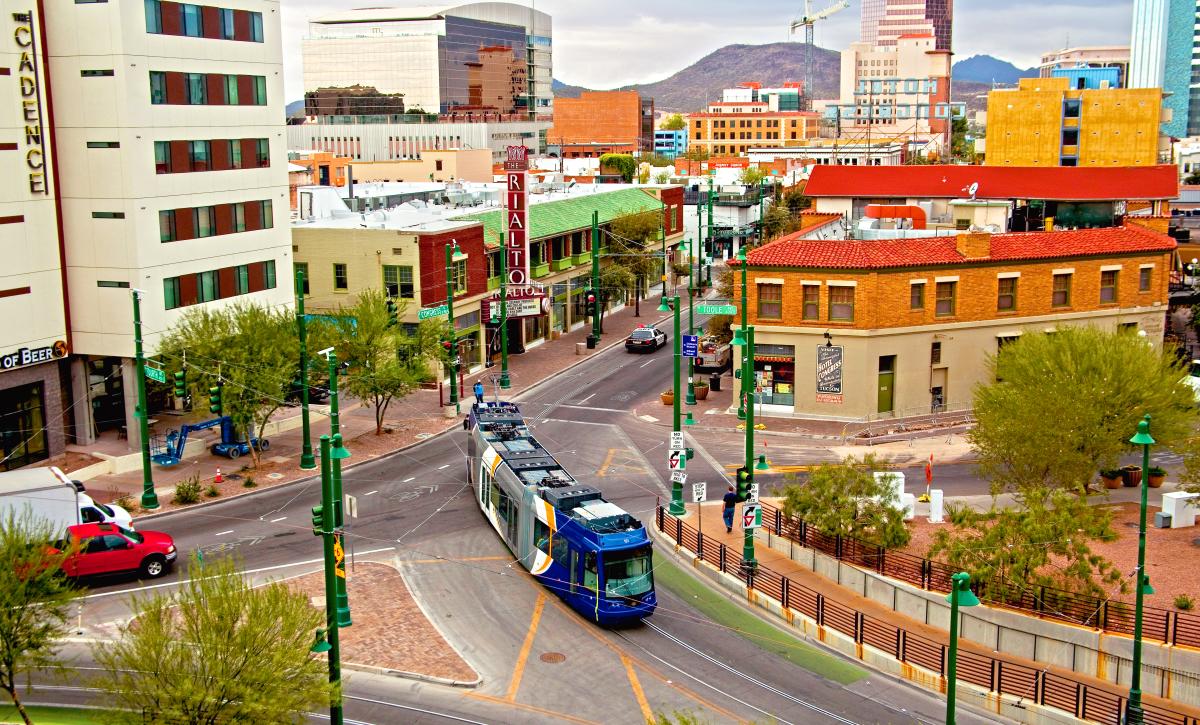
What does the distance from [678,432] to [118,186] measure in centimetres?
2546

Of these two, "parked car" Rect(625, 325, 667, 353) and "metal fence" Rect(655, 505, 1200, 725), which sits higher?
"parked car" Rect(625, 325, 667, 353)

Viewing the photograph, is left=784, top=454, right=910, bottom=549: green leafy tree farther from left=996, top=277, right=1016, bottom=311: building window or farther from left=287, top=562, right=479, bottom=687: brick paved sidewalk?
left=996, top=277, right=1016, bottom=311: building window

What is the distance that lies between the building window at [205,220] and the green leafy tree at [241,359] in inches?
249

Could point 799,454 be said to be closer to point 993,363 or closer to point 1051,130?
point 993,363

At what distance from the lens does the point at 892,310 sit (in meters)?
55.1

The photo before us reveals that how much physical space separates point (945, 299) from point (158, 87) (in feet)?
119

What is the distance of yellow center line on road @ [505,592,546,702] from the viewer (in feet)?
93.8

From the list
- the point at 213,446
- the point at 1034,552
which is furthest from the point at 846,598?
the point at 213,446

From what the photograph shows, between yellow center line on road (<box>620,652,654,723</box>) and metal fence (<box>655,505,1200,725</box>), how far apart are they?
553cm

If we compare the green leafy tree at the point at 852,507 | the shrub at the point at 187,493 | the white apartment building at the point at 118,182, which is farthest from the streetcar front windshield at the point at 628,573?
the white apartment building at the point at 118,182

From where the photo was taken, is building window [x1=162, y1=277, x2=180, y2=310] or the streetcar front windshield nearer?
the streetcar front windshield

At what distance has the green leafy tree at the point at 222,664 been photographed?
1983 cm

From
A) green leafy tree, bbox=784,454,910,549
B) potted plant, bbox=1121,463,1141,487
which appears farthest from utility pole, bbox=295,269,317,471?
potted plant, bbox=1121,463,1141,487

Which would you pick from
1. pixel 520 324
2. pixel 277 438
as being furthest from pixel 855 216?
pixel 277 438
